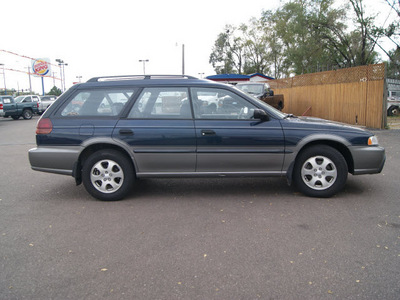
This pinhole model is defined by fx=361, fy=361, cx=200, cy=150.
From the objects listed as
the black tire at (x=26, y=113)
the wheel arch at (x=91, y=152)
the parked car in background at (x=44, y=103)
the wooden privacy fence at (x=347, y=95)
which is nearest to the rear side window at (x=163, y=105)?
the wheel arch at (x=91, y=152)

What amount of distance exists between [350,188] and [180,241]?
321cm

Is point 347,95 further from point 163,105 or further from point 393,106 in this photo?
point 163,105

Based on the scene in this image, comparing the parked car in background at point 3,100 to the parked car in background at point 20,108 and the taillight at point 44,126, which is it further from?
the taillight at point 44,126

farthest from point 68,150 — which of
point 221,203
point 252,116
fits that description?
point 252,116

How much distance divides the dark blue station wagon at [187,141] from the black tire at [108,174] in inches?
0.6

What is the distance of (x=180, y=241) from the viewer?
3729 mm

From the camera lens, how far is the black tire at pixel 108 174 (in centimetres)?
506

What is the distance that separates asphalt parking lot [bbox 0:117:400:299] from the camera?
2857 mm

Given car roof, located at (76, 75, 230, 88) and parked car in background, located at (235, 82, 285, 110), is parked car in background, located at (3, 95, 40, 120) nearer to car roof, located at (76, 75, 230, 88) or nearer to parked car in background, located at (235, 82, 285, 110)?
parked car in background, located at (235, 82, 285, 110)

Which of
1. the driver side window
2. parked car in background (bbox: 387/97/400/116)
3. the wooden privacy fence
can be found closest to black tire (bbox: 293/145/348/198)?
the driver side window

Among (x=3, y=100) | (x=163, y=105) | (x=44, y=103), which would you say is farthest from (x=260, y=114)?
(x=44, y=103)

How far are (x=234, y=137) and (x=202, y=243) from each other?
5.91ft

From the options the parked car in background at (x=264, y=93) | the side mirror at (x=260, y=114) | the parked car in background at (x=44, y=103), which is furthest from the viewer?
the parked car in background at (x=44, y=103)

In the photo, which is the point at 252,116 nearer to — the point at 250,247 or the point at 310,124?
the point at 310,124
